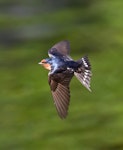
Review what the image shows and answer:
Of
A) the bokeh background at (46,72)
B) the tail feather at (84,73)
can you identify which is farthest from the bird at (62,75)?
the bokeh background at (46,72)

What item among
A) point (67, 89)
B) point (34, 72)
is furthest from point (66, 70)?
point (34, 72)

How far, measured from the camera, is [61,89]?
551 cm

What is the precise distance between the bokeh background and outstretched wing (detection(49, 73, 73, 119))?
2658 millimetres

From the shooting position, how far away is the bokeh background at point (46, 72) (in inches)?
333

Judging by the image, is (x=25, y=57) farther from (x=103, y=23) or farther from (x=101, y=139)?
(x=101, y=139)

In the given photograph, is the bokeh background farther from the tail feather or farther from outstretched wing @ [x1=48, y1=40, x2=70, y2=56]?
the tail feather

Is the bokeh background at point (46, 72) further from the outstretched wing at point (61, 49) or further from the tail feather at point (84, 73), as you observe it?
the tail feather at point (84, 73)

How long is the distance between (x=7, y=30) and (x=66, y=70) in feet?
23.0

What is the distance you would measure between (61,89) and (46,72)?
15.4ft

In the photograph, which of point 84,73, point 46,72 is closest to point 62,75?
point 84,73

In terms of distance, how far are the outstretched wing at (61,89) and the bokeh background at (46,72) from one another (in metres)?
2.66

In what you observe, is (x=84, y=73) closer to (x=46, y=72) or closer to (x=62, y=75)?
(x=62, y=75)

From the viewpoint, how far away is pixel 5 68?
10617mm

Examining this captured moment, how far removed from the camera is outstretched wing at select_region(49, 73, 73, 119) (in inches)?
209
